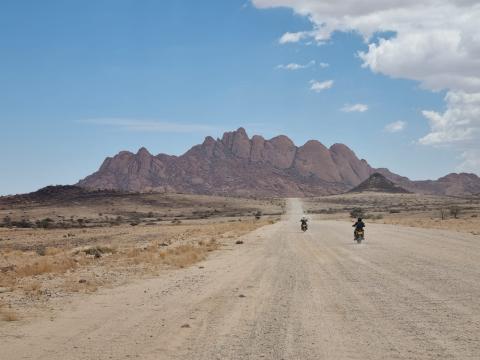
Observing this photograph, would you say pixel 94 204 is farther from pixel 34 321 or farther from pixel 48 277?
pixel 34 321

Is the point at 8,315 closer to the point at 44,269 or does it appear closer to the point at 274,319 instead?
the point at 274,319

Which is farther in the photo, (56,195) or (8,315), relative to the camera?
(56,195)

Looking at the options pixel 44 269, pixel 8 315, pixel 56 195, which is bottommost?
pixel 44 269

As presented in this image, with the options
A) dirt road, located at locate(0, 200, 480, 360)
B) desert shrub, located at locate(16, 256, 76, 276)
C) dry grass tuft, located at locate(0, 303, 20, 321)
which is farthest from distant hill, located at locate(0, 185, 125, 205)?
dry grass tuft, located at locate(0, 303, 20, 321)

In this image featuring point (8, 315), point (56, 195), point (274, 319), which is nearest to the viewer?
point (274, 319)

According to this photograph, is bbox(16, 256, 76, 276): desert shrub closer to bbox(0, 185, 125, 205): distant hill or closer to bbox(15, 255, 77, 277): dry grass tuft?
bbox(15, 255, 77, 277): dry grass tuft

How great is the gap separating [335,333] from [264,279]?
8078 millimetres

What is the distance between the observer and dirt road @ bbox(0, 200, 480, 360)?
28.1 feet

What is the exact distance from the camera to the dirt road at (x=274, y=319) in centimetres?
857

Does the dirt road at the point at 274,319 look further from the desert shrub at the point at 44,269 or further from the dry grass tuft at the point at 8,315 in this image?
the desert shrub at the point at 44,269

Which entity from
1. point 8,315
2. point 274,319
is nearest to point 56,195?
point 8,315

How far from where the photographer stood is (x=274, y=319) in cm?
1099

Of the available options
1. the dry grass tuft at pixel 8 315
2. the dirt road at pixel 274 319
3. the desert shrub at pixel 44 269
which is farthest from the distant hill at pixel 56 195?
the dry grass tuft at pixel 8 315

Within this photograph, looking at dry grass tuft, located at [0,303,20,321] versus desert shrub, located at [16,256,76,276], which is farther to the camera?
desert shrub, located at [16,256,76,276]
